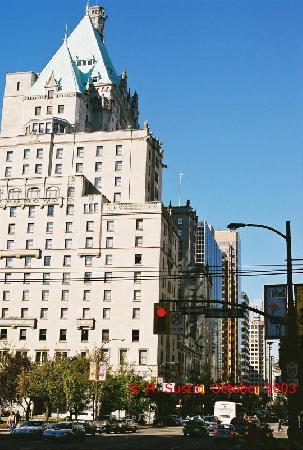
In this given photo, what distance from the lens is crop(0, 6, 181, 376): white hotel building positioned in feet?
343

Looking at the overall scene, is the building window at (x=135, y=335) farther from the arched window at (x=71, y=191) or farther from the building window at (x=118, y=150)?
the building window at (x=118, y=150)

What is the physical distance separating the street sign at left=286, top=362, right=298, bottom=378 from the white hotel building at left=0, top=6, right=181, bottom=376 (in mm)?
66852

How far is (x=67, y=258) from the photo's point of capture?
360ft

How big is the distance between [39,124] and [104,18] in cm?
4517

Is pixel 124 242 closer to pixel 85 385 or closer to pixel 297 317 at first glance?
pixel 85 385

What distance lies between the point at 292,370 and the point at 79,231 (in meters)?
85.7

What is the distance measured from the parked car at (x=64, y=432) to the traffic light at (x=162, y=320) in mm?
20874

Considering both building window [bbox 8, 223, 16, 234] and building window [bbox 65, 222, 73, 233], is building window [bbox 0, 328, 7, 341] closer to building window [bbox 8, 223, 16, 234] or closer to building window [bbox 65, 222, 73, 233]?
building window [bbox 8, 223, 16, 234]

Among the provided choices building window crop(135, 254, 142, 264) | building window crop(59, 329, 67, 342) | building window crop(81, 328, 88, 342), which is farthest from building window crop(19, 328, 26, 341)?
building window crop(135, 254, 142, 264)

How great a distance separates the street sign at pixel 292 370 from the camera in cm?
2670

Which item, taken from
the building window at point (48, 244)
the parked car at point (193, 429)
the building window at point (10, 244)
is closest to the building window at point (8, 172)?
the building window at point (10, 244)

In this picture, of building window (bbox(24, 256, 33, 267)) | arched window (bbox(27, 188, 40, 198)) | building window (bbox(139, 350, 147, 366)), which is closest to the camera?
building window (bbox(139, 350, 147, 366))

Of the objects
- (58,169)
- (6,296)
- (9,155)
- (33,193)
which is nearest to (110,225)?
(33,193)

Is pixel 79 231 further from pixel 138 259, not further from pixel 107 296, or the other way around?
pixel 107 296
